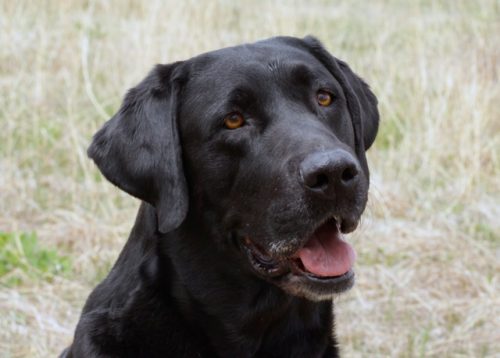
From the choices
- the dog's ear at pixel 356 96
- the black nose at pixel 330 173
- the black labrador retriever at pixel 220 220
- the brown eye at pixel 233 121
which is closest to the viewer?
the black nose at pixel 330 173

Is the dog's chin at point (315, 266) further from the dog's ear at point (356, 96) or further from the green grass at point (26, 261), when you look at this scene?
the green grass at point (26, 261)

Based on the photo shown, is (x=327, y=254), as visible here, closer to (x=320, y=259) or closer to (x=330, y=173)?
(x=320, y=259)

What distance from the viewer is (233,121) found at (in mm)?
3111

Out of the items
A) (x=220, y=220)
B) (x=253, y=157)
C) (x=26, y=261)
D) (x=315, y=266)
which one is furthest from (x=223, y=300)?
(x=26, y=261)

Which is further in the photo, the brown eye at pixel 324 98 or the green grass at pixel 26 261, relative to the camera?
the green grass at pixel 26 261

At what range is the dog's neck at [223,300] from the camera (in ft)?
10.4

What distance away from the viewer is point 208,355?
3.14 metres

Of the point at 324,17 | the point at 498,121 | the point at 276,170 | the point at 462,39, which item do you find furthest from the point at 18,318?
the point at 324,17

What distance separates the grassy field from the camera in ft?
15.2

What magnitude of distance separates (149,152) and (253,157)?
0.34 metres

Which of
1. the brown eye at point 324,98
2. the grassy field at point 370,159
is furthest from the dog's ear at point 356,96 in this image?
the grassy field at point 370,159

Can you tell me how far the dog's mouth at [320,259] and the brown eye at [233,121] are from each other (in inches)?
16.1

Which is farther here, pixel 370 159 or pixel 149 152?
pixel 370 159

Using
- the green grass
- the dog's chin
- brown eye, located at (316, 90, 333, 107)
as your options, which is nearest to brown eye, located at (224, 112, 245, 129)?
brown eye, located at (316, 90, 333, 107)
